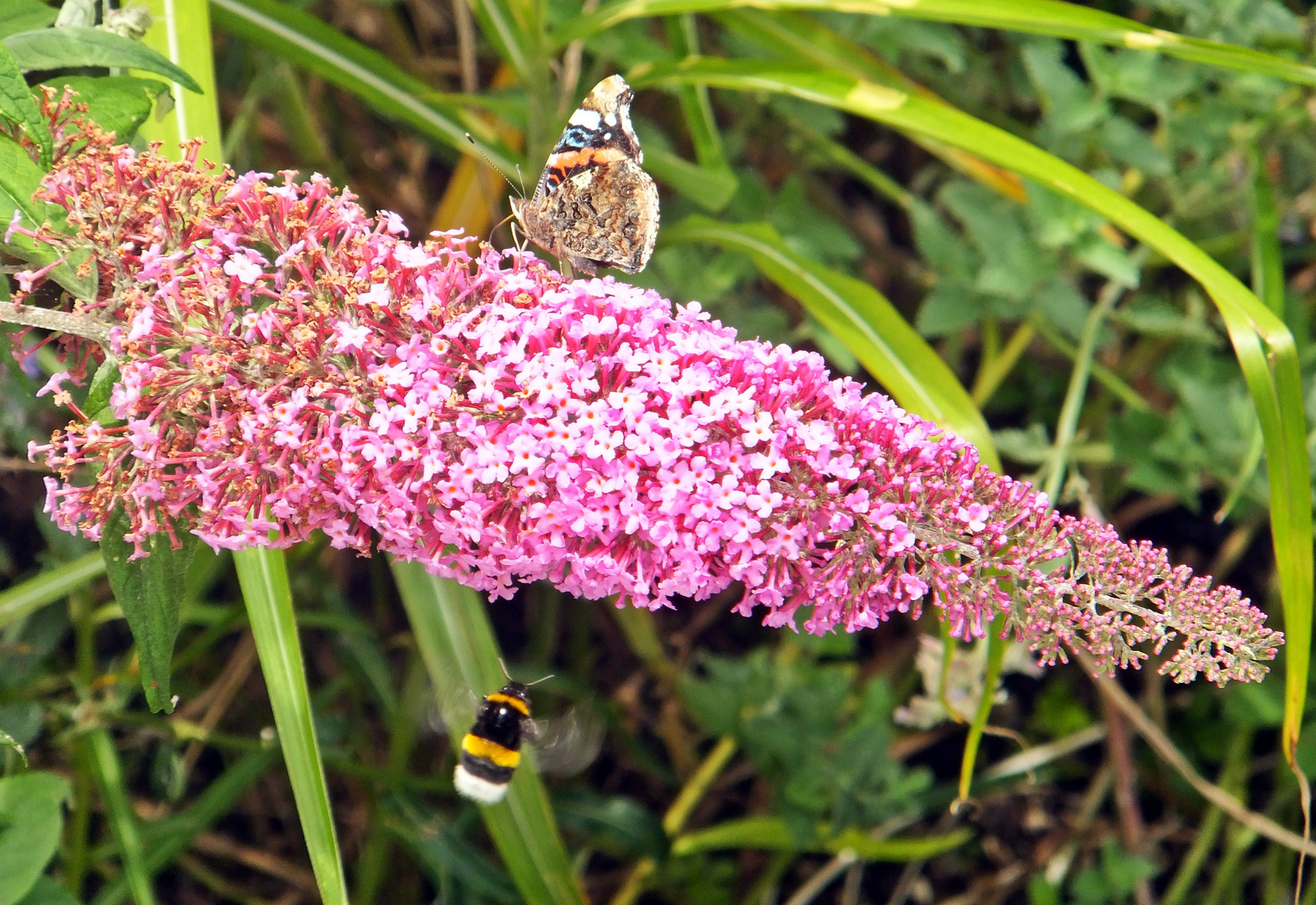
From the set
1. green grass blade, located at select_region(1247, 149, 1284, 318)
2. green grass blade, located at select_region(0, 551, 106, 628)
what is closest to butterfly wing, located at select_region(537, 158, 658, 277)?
green grass blade, located at select_region(0, 551, 106, 628)

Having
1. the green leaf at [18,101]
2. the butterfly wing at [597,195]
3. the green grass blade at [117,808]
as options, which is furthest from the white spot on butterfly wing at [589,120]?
the green grass blade at [117,808]

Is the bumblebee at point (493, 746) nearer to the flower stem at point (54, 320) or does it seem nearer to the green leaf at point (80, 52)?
the flower stem at point (54, 320)

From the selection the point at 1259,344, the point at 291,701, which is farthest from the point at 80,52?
the point at 1259,344

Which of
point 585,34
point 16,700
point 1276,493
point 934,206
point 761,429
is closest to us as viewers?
point 761,429

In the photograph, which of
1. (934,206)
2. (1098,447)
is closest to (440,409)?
(1098,447)

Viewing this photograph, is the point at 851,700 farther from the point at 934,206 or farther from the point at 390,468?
the point at 390,468

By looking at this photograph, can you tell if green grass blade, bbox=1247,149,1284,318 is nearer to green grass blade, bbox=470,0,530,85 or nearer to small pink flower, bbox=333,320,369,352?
green grass blade, bbox=470,0,530,85
